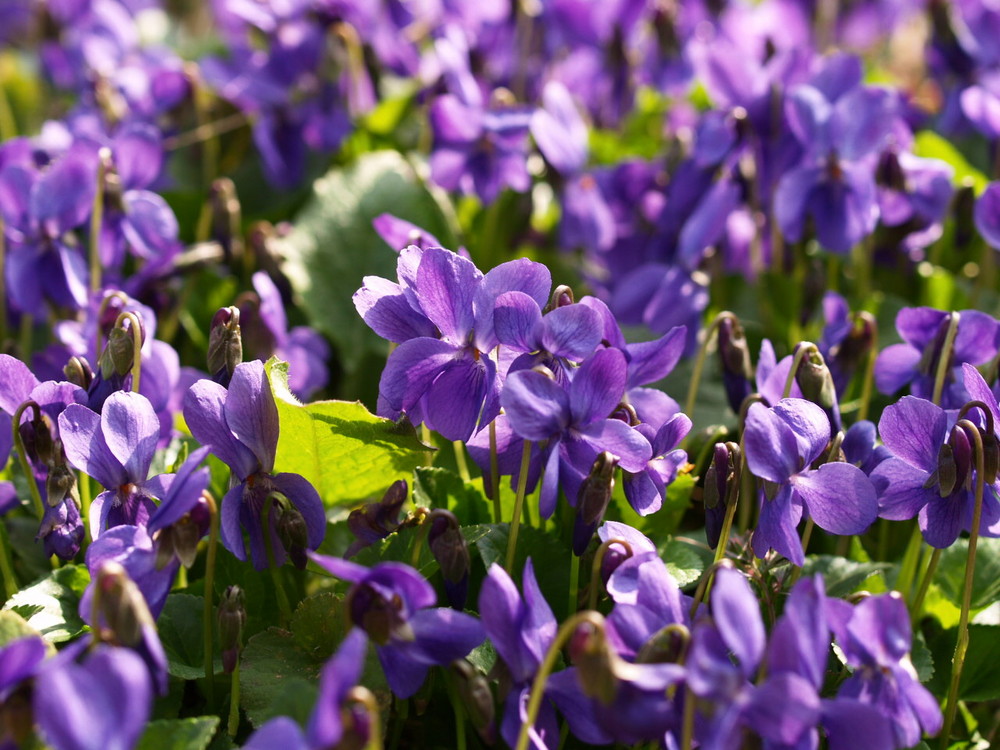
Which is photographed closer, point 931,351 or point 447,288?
point 447,288

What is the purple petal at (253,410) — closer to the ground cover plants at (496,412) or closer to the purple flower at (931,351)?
the ground cover plants at (496,412)

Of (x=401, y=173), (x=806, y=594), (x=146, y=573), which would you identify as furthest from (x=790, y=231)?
(x=146, y=573)

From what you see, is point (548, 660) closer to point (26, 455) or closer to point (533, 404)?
point (533, 404)

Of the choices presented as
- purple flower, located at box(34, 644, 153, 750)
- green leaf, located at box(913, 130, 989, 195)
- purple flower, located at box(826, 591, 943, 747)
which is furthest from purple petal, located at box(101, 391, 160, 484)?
green leaf, located at box(913, 130, 989, 195)

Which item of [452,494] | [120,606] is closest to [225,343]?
[452,494]

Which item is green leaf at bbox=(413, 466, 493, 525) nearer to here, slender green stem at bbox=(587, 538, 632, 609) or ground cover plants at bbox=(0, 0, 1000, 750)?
ground cover plants at bbox=(0, 0, 1000, 750)

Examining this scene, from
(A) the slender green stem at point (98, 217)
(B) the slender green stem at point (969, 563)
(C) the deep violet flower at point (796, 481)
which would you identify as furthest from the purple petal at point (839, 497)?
(A) the slender green stem at point (98, 217)
